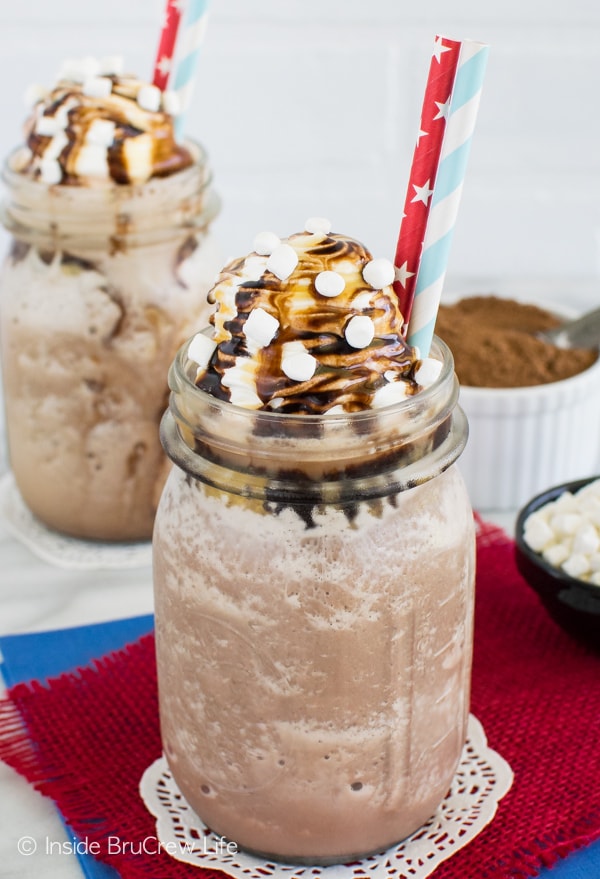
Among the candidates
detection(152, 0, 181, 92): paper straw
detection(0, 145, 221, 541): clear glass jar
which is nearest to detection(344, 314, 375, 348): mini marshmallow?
detection(0, 145, 221, 541): clear glass jar

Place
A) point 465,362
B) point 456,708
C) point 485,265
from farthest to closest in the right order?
point 485,265, point 465,362, point 456,708

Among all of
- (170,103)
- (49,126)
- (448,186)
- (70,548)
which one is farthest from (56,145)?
(448,186)

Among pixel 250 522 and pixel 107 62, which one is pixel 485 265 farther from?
pixel 250 522

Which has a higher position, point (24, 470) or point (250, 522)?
point (250, 522)

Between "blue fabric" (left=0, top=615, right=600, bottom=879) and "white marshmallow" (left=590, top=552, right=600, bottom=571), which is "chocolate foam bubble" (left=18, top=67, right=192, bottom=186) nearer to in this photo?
"blue fabric" (left=0, top=615, right=600, bottom=879)

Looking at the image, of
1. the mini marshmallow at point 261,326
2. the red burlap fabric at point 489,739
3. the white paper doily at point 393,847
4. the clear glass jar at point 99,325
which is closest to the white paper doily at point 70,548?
the clear glass jar at point 99,325

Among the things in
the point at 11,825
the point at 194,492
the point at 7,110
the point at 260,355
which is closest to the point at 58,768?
the point at 11,825

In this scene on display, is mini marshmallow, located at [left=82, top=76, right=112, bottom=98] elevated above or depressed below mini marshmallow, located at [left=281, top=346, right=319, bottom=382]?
above

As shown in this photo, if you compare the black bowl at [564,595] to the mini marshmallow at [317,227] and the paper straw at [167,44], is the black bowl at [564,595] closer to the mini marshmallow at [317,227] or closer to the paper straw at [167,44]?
the mini marshmallow at [317,227]
